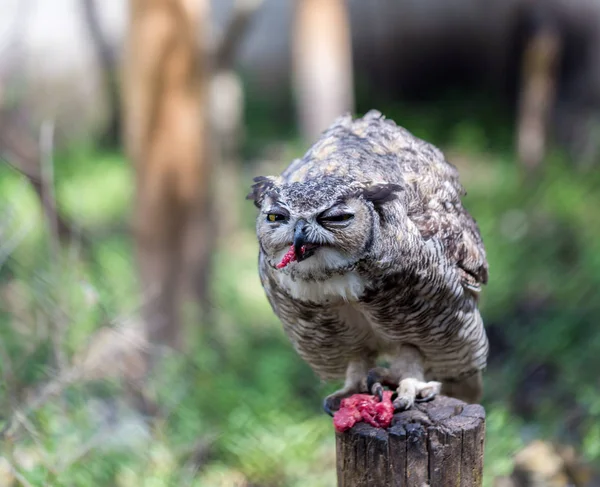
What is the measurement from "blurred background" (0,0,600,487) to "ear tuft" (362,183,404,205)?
1519 mm

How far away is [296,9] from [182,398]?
393 cm

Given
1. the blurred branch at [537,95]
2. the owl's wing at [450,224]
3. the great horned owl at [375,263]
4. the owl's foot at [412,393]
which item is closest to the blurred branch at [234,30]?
the blurred branch at [537,95]

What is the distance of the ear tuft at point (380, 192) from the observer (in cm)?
208

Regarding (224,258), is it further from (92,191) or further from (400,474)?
(400,474)

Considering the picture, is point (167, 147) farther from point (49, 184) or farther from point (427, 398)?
point (427, 398)

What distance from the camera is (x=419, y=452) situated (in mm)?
2174

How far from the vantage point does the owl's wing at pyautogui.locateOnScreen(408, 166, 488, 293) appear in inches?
94.9

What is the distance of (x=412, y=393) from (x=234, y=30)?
428 cm

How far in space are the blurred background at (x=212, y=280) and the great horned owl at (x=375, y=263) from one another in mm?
1091

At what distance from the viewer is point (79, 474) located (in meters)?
3.20

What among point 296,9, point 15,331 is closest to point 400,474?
point 15,331

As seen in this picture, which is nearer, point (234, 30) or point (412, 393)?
point (412, 393)

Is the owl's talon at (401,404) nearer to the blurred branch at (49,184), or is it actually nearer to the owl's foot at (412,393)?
the owl's foot at (412,393)

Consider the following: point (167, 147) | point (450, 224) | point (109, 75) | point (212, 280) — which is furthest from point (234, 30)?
point (109, 75)
